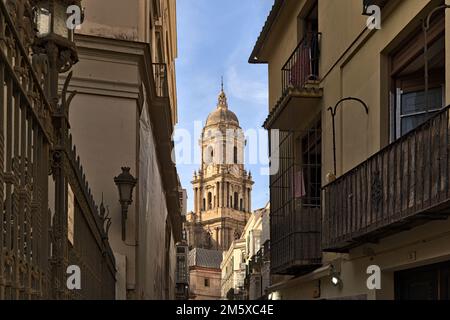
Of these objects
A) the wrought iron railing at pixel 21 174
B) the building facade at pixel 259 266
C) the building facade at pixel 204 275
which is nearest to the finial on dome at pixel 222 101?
the building facade at pixel 204 275

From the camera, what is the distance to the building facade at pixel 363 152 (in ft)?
21.3

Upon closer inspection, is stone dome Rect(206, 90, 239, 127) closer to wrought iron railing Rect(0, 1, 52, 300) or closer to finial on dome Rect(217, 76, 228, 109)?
finial on dome Rect(217, 76, 228, 109)

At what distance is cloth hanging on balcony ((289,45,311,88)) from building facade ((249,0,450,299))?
2 centimetres

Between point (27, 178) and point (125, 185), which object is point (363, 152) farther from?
point (27, 178)

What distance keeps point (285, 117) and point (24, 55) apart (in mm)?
8947

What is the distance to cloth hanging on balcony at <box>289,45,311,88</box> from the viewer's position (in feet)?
36.4

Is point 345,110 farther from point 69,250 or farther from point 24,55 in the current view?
point 24,55

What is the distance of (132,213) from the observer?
1012cm

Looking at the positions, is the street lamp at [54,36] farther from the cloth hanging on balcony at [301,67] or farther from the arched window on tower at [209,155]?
the arched window on tower at [209,155]

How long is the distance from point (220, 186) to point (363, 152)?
81.4 metres

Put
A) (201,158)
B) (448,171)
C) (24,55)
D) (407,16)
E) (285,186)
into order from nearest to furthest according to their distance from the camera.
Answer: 1. (24,55)
2. (448,171)
3. (407,16)
4. (285,186)
5. (201,158)

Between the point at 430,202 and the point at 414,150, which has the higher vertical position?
the point at 414,150
